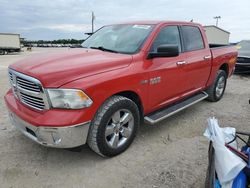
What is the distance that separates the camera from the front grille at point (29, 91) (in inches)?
108

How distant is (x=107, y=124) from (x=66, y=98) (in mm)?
660

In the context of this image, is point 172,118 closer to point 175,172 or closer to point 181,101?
point 181,101

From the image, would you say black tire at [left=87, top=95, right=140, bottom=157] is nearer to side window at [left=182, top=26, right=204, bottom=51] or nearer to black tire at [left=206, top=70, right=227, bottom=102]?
→ side window at [left=182, top=26, right=204, bottom=51]

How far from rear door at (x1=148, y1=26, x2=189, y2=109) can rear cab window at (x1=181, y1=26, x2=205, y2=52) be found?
A: 21cm

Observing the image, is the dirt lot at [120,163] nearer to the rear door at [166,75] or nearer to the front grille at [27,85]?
the rear door at [166,75]

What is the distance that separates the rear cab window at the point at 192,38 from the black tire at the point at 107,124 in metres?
1.87

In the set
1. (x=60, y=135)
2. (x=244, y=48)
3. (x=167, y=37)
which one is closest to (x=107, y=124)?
(x=60, y=135)

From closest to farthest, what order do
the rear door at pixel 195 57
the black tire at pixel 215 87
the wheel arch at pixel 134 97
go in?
the wheel arch at pixel 134 97
the rear door at pixel 195 57
the black tire at pixel 215 87

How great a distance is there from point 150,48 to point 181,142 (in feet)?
5.06

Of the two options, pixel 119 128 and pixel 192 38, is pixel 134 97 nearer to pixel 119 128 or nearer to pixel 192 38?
pixel 119 128

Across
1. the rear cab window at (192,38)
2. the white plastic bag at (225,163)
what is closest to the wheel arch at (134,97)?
the white plastic bag at (225,163)

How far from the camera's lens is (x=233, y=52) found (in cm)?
633

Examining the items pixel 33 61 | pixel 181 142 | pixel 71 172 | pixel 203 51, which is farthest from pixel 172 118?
pixel 33 61

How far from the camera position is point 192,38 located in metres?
4.84
